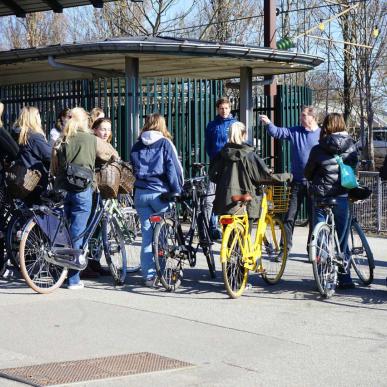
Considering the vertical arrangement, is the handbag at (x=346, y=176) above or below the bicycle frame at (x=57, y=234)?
above

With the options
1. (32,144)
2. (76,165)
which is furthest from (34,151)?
(76,165)

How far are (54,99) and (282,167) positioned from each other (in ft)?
13.1

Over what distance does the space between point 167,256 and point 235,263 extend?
2.39 feet

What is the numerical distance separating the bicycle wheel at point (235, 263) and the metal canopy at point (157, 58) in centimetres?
474

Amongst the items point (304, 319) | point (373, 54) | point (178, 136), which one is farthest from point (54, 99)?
point (373, 54)

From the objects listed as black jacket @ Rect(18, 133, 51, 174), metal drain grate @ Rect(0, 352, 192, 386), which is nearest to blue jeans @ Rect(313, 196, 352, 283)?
black jacket @ Rect(18, 133, 51, 174)

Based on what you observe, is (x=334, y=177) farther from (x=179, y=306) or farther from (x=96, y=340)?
(x=96, y=340)

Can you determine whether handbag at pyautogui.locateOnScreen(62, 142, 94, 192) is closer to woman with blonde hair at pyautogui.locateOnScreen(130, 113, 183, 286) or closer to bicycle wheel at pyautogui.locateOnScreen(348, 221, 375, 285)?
woman with blonde hair at pyautogui.locateOnScreen(130, 113, 183, 286)

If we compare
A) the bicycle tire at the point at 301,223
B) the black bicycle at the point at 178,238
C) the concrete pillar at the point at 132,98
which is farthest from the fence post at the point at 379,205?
the black bicycle at the point at 178,238

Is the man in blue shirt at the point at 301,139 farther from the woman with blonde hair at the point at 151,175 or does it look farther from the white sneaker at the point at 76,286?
the white sneaker at the point at 76,286

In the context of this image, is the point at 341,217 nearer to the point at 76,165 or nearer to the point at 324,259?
the point at 324,259

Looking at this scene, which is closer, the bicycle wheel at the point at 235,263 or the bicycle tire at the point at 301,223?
the bicycle wheel at the point at 235,263

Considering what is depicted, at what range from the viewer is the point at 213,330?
7.49m

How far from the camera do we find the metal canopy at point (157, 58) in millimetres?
13008
